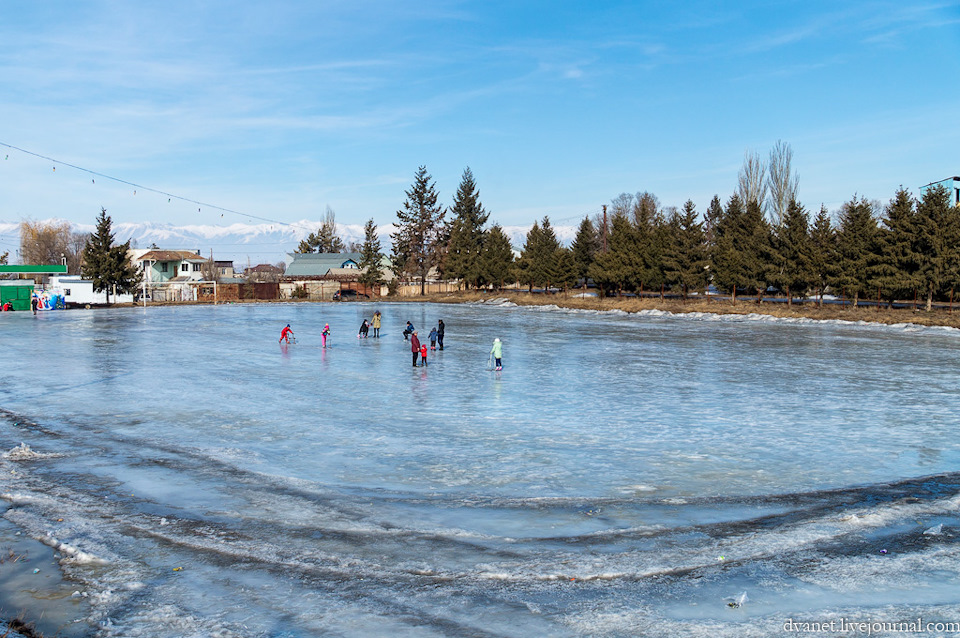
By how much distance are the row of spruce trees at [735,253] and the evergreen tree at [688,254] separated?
93mm

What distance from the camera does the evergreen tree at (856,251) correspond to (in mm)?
51062

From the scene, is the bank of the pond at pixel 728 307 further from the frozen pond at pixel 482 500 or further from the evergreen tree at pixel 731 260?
the frozen pond at pixel 482 500

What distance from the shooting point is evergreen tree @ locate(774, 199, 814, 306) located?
180ft

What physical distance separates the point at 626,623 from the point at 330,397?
1316 centimetres

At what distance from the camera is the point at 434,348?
1177 inches

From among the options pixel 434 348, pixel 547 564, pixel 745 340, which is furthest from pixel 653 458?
pixel 745 340

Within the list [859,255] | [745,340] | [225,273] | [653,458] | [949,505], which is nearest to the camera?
[949,505]

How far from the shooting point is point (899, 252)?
4828 centimetres

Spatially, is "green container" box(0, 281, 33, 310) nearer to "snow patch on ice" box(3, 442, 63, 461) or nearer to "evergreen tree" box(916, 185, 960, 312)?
"snow patch on ice" box(3, 442, 63, 461)

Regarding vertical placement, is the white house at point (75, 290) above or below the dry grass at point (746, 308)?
above

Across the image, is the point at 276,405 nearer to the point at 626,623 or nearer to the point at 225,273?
the point at 626,623

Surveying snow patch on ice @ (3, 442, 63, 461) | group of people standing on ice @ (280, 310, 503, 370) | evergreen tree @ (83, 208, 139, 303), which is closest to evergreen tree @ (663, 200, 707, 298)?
group of people standing on ice @ (280, 310, 503, 370)

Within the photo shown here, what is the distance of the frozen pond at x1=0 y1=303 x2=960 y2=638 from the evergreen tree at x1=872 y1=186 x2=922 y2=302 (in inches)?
1112

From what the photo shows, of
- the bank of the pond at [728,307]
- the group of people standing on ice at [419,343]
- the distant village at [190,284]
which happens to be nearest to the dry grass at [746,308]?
the bank of the pond at [728,307]
